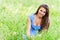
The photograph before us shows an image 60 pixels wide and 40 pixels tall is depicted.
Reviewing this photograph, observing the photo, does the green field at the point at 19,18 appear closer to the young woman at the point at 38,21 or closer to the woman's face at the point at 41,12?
the young woman at the point at 38,21

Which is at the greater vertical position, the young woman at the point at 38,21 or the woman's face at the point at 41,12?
the woman's face at the point at 41,12

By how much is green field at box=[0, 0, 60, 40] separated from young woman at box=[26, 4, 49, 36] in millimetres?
128

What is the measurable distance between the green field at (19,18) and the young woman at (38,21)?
5.0 inches

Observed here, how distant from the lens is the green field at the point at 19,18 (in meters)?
5.09

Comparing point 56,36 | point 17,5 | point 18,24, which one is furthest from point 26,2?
point 56,36

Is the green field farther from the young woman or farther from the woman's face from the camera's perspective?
the woman's face

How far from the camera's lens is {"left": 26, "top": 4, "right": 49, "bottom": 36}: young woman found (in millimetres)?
5184

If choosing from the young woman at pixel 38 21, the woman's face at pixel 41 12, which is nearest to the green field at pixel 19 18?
the young woman at pixel 38 21

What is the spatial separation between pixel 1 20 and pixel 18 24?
496 millimetres

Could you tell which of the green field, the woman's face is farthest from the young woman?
the green field

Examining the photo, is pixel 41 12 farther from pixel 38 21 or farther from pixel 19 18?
pixel 19 18

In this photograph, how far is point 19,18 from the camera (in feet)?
19.8

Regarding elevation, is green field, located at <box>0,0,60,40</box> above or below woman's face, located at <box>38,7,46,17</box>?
below

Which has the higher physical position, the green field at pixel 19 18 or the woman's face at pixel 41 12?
the woman's face at pixel 41 12
